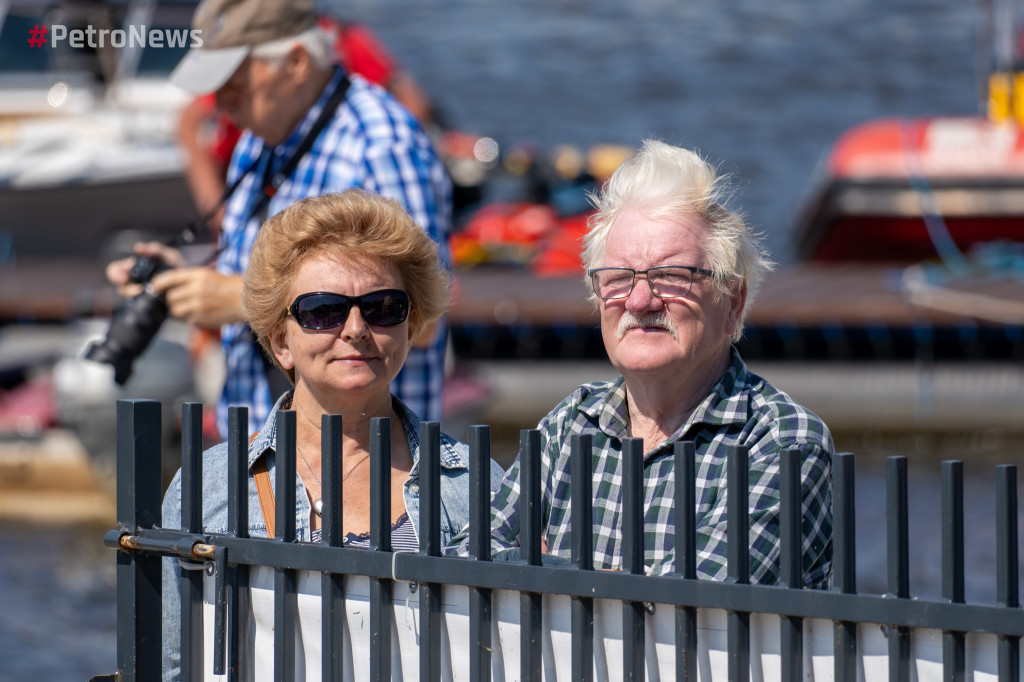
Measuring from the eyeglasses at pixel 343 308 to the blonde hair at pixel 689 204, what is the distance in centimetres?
34

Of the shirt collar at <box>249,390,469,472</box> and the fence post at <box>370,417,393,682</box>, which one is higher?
the shirt collar at <box>249,390,469,472</box>

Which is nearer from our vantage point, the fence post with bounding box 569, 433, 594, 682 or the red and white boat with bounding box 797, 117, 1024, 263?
the fence post with bounding box 569, 433, 594, 682

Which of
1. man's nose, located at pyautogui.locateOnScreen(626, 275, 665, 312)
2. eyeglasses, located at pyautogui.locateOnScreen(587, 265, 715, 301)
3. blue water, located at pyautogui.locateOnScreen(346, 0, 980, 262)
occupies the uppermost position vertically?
blue water, located at pyautogui.locateOnScreen(346, 0, 980, 262)

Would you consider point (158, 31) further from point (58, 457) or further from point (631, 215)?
point (631, 215)

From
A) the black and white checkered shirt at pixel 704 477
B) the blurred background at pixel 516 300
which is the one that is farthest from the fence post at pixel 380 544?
the blurred background at pixel 516 300

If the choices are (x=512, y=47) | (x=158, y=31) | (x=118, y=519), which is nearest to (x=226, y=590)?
(x=118, y=519)

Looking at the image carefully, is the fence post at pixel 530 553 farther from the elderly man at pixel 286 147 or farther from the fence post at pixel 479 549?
the elderly man at pixel 286 147

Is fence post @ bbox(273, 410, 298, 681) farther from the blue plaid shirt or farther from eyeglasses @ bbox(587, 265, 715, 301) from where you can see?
the blue plaid shirt

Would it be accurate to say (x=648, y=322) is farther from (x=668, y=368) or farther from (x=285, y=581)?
(x=285, y=581)

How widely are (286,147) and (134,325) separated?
1.75 ft

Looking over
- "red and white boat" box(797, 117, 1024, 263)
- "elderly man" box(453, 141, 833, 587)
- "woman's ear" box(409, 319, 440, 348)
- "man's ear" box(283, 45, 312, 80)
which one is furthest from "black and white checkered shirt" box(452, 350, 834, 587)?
"red and white boat" box(797, 117, 1024, 263)

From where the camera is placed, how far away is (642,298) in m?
1.81

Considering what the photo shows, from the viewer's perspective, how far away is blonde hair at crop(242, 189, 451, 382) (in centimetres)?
210

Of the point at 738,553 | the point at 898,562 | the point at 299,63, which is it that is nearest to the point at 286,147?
the point at 299,63
